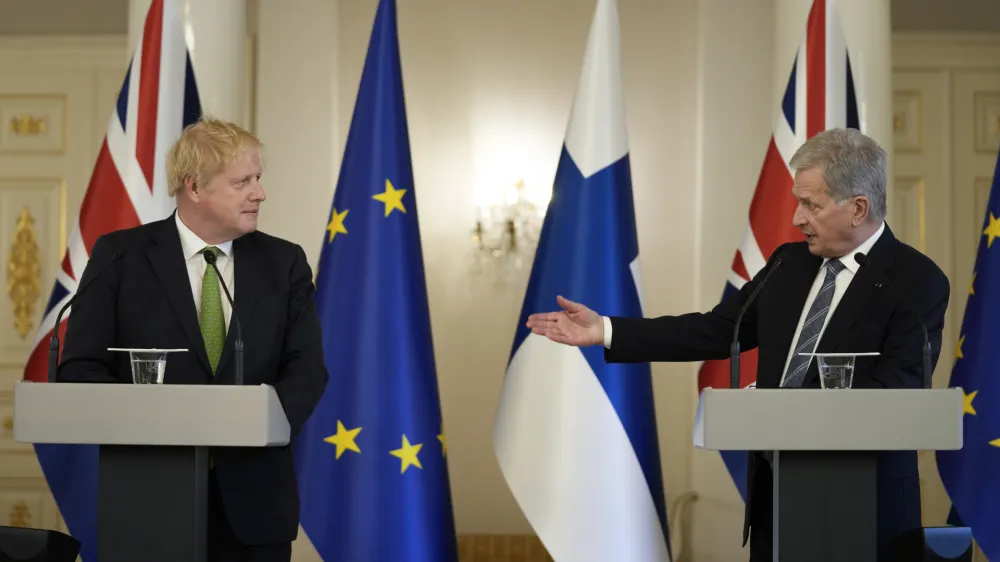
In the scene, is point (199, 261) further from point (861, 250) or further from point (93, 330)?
point (861, 250)

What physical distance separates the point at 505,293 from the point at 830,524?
3.85 metres

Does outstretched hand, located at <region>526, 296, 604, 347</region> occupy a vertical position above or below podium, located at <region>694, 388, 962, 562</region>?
above

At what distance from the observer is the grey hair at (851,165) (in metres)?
2.40

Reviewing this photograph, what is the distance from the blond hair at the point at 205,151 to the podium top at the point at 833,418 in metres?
1.11

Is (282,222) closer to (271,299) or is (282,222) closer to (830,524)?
(271,299)

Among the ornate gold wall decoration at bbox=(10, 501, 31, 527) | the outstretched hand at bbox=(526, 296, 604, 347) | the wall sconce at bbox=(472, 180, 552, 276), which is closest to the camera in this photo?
the outstretched hand at bbox=(526, 296, 604, 347)

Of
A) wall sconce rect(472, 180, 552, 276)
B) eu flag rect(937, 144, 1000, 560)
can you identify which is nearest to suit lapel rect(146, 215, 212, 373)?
eu flag rect(937, 144, 1000, 560)

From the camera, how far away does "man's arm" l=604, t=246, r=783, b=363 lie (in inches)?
108

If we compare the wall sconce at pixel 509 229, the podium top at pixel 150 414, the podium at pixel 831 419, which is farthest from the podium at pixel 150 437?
the wall sconce at pixel 509 229

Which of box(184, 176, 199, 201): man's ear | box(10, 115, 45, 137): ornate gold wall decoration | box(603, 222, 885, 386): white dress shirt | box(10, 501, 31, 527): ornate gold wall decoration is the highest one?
box(10, 115, 45, 137): ornate gold wall decoration

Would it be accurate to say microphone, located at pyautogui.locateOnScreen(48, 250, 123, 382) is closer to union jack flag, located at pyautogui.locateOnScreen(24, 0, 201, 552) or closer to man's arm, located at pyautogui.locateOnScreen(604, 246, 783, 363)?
man's arm, located at pyautogui.locateOnScreen(604, 246, 783, 363)

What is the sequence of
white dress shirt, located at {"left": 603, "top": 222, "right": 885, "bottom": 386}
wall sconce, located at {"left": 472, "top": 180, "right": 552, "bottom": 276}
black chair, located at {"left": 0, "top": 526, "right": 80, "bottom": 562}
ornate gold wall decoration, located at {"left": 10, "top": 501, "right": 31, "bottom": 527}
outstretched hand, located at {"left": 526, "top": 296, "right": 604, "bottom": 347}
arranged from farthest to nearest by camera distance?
ornate gold wall decoration, located at {"left": 10, "top": 501, "right": 31, "bottom": 527} → wall sconce, located at {"left": 472, "top": 180, "right": 552, "bottom": 276} → outstretched hand, located at {"left": 526, "top": 296, "right": 604, "bottom": 347} → white dress shirt, located at {"left": 603, "top": 222, "right": 885, "bottom": 386} → black chair, located at {"left": 0, "top": 526, "right": 80, "bottom": 562}

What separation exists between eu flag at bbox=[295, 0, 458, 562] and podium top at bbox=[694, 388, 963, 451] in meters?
1.83

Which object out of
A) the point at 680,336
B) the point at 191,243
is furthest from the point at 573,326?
the point at 191,243
